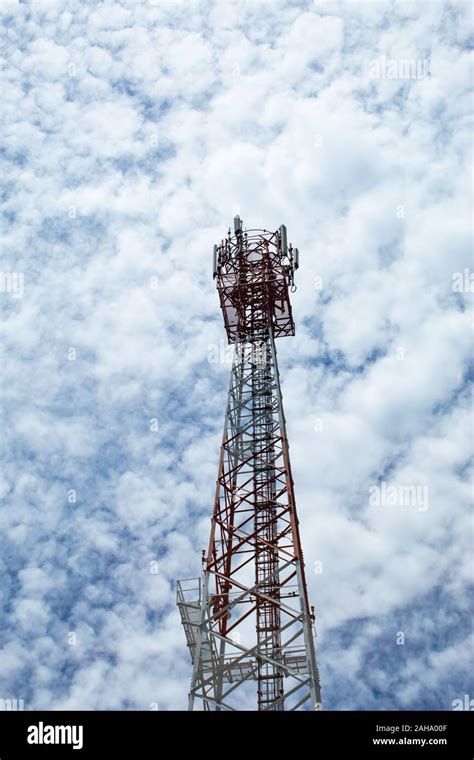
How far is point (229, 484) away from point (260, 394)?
5.94 metres

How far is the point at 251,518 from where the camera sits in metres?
37.7

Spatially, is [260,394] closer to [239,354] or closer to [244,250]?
[239,354]

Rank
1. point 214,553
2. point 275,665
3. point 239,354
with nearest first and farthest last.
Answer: point 275,665 < point 214,553 < point 239,354

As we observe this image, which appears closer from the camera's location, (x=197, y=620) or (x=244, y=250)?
(x=197, y=620)
